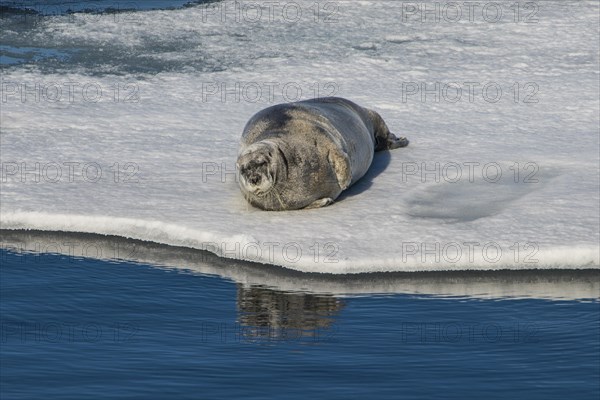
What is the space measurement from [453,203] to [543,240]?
1013 millimetres

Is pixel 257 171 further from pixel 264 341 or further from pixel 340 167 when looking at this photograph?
pixel 264 341

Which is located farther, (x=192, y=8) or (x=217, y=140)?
(x=192, y=8)

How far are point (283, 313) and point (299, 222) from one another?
141 centimetres

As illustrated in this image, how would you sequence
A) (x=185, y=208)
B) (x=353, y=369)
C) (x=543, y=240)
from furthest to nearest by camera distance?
1. (x=185, y=208)
2. (x=543, y=240)
3. (x=353, y=369)

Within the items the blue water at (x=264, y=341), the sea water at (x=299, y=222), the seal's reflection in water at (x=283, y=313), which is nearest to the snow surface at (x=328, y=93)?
the sea water at (x=299, y=222)

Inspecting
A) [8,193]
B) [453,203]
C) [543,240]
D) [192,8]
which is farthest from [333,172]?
[192,8]

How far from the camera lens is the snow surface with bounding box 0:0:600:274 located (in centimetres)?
762

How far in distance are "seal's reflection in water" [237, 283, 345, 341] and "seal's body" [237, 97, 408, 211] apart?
1.32 metres

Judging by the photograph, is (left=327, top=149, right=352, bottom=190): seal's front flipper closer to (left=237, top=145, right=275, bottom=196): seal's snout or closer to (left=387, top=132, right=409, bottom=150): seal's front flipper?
(left=237, top=145, right=275, bottom=196): seal's snout

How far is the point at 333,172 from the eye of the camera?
8539 mm

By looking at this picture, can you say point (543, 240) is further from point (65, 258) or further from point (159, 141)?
point (159, 141)

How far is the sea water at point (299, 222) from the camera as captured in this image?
5.98m

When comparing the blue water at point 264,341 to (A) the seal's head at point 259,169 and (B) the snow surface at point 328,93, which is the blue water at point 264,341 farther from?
(A) the seal's head at point 259,169

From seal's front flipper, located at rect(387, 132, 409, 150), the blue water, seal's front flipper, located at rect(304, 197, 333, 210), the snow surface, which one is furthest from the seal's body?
the blue water
